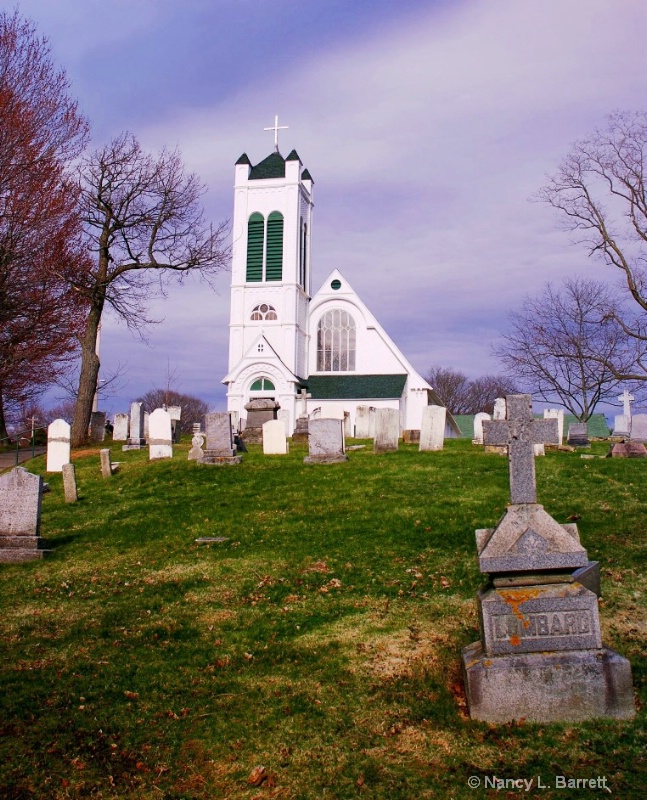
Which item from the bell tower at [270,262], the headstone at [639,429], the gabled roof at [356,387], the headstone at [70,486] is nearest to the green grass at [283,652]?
the headstone at [70,486]

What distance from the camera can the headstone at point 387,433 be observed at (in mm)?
17641

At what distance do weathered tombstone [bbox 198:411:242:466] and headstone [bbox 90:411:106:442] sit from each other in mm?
11851

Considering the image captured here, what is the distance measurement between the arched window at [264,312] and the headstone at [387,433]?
23.5 metres

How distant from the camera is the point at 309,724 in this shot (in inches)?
190

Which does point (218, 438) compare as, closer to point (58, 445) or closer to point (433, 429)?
point (58, 445)

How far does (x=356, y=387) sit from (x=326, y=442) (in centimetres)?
2330

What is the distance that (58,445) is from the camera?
18344 mm

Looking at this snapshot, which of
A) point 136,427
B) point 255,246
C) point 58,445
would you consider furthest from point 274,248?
point 58,445

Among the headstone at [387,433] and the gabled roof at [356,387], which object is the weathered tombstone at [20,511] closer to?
the headstone at [387,433]

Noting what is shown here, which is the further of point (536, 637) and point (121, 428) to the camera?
point (121, 428)

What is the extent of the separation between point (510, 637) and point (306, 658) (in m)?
1.88

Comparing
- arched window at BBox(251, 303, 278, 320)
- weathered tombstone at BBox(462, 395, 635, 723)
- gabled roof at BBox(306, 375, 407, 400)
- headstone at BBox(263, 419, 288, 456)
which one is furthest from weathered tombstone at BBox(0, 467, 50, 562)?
arched window at BBox(251, 303, 278, 320)

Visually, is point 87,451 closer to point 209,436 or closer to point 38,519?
point 209,436

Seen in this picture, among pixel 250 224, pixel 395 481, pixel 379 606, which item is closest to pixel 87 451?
pixel 395 481
